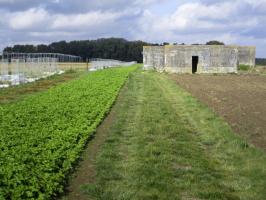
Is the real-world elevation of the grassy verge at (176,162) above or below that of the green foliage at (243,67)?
above

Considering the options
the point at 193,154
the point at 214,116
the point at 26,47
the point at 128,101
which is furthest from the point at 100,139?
the point at 26,47

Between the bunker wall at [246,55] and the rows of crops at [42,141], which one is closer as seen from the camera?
the rows of crops at [42,141]

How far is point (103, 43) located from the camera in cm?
13088

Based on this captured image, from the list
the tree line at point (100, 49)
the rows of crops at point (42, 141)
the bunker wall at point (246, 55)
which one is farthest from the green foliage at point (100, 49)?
the rows of crops at point (42, 141)

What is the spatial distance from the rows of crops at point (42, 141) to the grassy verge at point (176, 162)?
2.08 feet

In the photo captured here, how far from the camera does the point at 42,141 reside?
10.7 m

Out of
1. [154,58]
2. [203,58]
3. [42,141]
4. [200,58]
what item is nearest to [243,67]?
[203,58]

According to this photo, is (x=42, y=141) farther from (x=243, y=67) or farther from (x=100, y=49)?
(x=100, y=49)

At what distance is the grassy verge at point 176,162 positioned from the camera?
7773 mm

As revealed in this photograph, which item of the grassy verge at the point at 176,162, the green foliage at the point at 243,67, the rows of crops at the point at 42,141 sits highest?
the rows of crops at the point at 42,141

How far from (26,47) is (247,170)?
8816cm

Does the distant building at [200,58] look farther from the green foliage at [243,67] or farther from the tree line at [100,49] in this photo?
the tree line at [100,49]

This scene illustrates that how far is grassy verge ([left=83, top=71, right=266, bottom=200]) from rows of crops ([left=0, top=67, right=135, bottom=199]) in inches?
24.9

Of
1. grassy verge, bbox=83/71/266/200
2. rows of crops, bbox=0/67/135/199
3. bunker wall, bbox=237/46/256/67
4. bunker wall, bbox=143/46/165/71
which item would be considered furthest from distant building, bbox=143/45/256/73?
grassy verge, bbox=83/71/266/200
